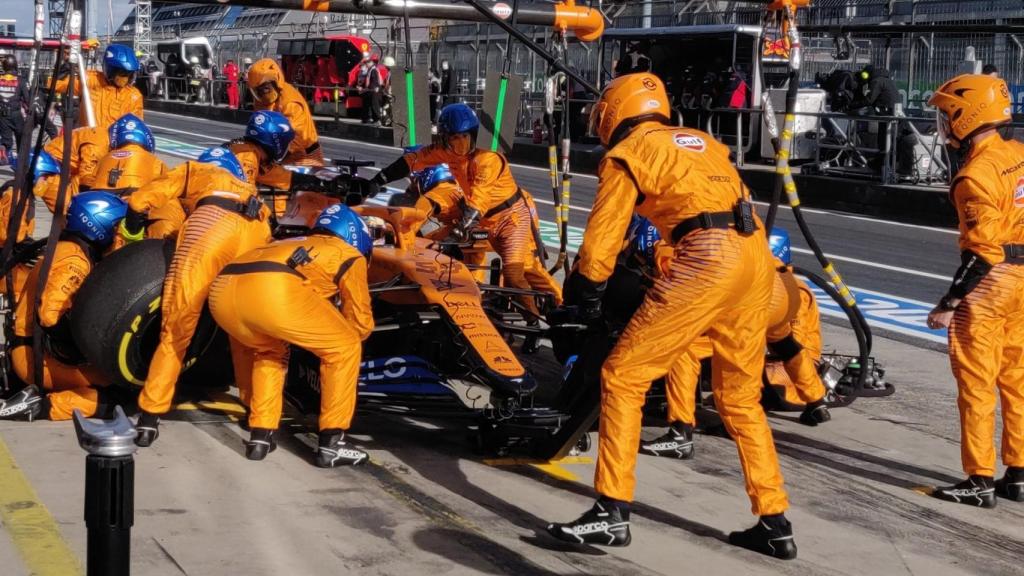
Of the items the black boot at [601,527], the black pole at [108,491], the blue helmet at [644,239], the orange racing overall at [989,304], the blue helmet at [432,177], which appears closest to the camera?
the black pole at [108,491]

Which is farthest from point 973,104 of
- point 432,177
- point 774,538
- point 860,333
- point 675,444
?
point 432,177

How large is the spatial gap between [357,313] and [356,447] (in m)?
0.73

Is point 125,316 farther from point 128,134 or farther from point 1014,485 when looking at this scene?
point 1014,485

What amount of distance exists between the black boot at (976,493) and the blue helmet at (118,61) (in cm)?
892

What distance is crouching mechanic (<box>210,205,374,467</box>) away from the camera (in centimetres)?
646

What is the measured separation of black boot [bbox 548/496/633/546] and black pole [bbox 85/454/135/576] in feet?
7.77

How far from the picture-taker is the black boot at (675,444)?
279 inches

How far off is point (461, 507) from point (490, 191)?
14.4 feet

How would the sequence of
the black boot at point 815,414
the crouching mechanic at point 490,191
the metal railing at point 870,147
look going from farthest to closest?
the metal railing at point 870,147 < the crouching mechanic at point 490,191 < the black boot at point 815,414

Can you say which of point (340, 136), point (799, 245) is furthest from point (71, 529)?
point (340, 136)

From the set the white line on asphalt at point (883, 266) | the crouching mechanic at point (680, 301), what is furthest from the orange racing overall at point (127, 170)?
the white line on asphalt at point (883, 266)

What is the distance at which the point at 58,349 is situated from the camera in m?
7.34

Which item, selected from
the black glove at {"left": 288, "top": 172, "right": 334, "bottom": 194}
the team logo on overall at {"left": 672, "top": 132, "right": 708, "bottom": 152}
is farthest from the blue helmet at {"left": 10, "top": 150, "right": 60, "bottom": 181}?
the team logo on overall at {"left": 672, "top": 132, "right": 708, "bottom": 152}

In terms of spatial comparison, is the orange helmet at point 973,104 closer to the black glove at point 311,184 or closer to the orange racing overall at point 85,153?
the black glove at point 311,184
